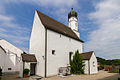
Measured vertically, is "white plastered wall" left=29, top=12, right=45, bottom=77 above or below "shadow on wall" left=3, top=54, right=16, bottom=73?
above

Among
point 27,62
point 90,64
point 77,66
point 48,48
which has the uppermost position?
point 48,48

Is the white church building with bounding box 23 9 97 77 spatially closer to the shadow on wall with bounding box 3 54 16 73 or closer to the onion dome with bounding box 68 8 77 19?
the shadow on wall with bounding box 3 54 16 73

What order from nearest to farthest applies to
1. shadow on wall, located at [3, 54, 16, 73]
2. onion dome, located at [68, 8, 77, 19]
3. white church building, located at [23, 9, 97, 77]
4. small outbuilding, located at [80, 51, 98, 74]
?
1. white church building, located at [23, 9, 97, 77]
2. small outbuilding, located at [80, 51, 98, 74]
3. shadow on wall, located at [3, 54, 16, 73]
4. onion dome, located at [68, 8, 77, 19]

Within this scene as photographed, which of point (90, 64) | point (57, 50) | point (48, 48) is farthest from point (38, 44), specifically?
point (90, 64)

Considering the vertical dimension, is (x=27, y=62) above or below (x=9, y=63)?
above

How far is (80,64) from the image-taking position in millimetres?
16016

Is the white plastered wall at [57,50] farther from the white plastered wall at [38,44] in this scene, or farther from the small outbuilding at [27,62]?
the small outbuilding at [27,62]

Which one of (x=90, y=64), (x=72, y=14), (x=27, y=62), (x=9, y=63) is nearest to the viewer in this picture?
(x=27, y=62)

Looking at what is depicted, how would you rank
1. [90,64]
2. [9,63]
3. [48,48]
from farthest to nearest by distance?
[9,63]
[90,64]
[48,48]

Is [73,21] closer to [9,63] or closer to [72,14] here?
[72,14]

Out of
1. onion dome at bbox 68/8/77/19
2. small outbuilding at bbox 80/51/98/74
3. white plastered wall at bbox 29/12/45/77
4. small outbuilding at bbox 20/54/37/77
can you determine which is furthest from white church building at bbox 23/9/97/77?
onion dome at bbox 68/8/77/19

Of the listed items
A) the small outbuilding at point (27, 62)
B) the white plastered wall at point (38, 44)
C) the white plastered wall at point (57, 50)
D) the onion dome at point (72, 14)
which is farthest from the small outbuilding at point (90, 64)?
the onion dome at point (72, 14)

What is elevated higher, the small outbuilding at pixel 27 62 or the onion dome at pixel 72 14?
the onion dome at pixel 72 14

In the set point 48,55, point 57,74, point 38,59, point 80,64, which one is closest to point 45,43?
point 48,55
